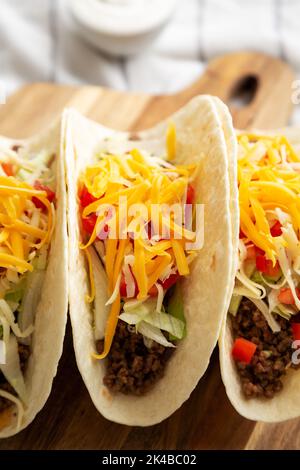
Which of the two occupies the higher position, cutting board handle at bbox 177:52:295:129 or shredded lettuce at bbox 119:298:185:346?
cutting board handle at bbox 177:52:295:129

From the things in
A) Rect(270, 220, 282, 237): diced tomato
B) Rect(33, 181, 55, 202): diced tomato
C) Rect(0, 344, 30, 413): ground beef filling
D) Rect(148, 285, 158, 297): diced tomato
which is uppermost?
Rect(33, 181, 55, 202): diced tomato

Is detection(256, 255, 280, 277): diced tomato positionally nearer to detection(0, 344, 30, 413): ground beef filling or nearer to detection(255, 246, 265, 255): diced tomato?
detection(255, 246, 265, 255): diced tomato

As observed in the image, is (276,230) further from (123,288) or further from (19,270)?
(19,270)

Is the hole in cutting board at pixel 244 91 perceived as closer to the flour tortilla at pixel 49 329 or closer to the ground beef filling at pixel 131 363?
the flour tortilla at pixel 49 329

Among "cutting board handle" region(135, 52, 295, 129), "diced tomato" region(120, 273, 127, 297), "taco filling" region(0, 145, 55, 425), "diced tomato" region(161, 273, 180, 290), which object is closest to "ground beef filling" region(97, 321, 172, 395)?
"diced tomato" region(120, 273, 127, 297)

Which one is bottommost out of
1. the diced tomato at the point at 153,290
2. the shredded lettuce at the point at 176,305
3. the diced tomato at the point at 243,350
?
the diced tomato at the point at 243,350

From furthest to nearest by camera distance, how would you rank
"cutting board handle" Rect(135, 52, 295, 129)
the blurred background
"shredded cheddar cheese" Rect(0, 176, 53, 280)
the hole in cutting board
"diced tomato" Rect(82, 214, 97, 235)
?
the blurred background < the hole in cutting board < "cutting board handle" Rect(135, 52, 295, 129) < "diced tomato" Rect(82, 214, 97, 235) < "shredded cheddar cheese" Rect(0, 176, 53, 280)

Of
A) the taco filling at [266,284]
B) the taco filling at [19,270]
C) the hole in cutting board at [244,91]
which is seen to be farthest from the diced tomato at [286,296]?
the hole in cutting board at [244,91]

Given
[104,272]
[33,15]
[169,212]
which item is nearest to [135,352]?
[104,272]
